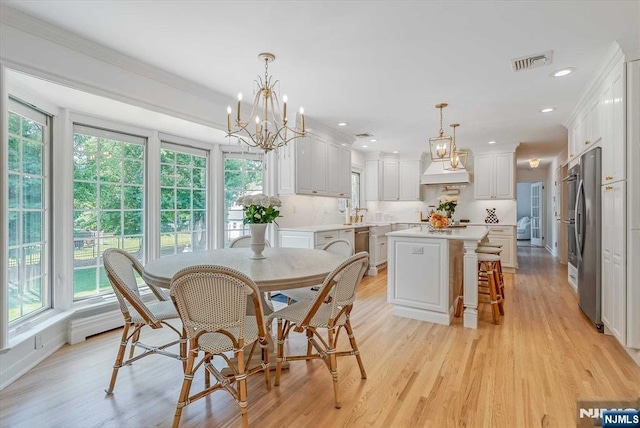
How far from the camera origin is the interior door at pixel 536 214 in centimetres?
1002

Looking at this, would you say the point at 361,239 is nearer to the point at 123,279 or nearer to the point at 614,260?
the point at 614,260

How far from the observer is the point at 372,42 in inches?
97.9

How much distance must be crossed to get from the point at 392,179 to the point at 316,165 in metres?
2.96

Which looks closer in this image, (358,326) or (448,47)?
(448,47)

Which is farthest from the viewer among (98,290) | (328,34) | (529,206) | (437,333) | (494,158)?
(529,206)

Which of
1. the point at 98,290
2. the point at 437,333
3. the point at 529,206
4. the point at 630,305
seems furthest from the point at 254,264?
the point at 529,206

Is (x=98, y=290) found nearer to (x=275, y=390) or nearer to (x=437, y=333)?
(x=275, y=390)

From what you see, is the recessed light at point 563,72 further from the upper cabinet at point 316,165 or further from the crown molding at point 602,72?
the upper cabinet at point 316,165

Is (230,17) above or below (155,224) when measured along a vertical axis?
above

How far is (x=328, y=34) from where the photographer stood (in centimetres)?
236

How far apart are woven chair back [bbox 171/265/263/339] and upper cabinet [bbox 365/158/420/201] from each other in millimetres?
5784

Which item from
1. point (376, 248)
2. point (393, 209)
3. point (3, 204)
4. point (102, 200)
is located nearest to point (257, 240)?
point (3, 204)

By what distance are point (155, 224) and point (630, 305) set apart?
177 inches

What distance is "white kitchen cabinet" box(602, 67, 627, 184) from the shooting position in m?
2.53
